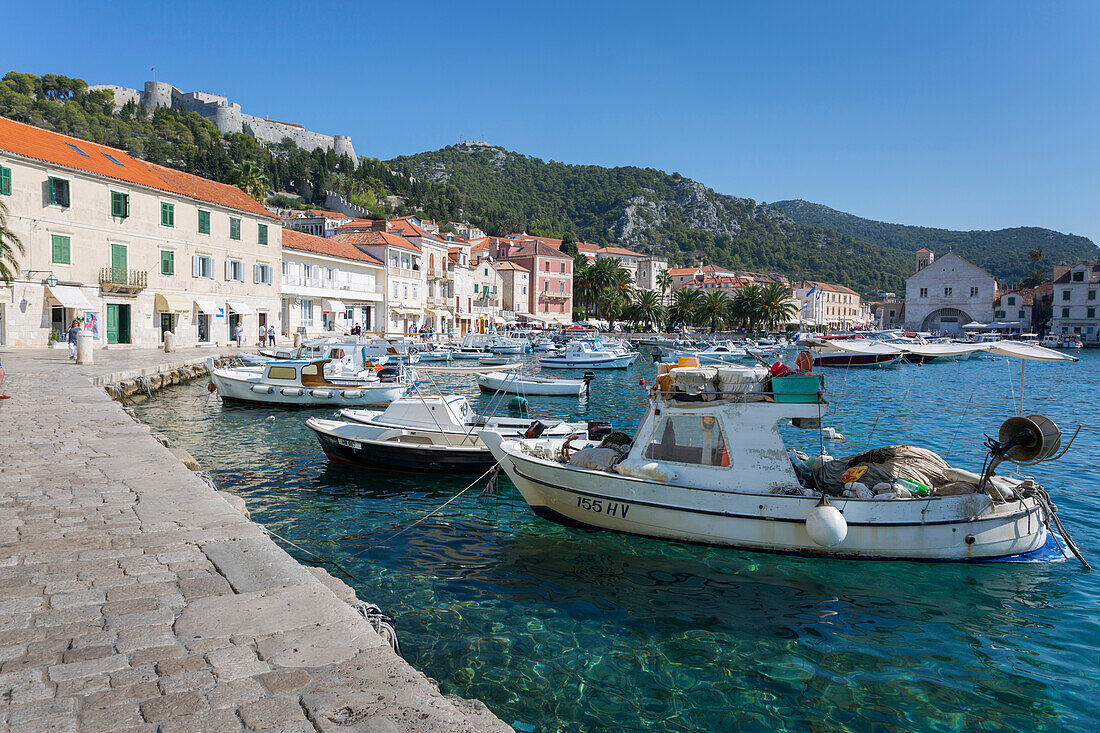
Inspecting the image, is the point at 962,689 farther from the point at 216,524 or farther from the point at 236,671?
the point at 216,524

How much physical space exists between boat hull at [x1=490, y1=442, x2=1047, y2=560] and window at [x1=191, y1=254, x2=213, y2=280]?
39065mm

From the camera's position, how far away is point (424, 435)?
15.7m

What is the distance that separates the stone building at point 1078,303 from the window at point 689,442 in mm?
102413

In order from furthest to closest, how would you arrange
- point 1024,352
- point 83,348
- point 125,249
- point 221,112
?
point 221,112 → point 125,249 → point 83,348 → point 1024,352

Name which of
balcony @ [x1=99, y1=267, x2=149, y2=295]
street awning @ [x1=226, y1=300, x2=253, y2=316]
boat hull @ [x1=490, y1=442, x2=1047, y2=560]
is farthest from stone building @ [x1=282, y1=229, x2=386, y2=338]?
boat hull @ [x1=490, y1=442, x2=1047, y2=560]

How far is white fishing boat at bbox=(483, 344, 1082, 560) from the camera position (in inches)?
367

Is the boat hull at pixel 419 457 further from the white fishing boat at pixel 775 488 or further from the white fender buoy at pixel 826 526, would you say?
the white fender buoy at pixel 826 526

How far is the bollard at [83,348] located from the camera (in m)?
26.3

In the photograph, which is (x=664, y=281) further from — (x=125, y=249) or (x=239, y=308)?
(x=125, y=249)

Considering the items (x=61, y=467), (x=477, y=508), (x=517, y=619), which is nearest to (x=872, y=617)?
(x=517, y=619)

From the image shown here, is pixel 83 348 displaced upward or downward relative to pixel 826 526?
upward

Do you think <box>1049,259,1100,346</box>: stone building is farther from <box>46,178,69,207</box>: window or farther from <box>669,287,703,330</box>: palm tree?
<box>46,178,69,207</box>: window

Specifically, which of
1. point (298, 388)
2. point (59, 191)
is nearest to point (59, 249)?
point (59, 191)

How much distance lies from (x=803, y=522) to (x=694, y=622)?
2642 millimetres
